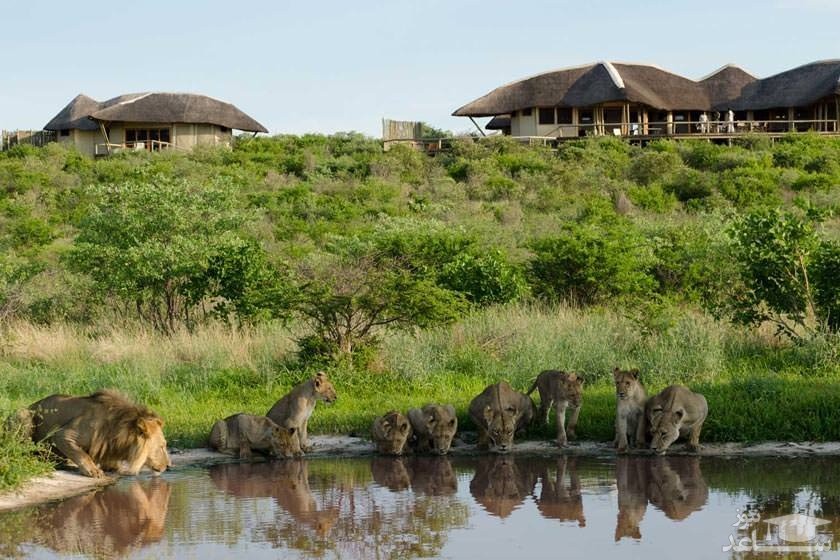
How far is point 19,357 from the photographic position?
17594 millimetres

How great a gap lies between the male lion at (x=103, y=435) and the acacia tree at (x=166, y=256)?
7.16 metres

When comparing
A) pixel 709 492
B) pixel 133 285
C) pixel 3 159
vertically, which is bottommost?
pixel 709 492

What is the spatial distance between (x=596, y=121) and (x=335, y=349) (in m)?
46.9

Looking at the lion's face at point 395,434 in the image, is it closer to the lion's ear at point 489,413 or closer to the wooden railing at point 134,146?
the lion's ear at point 489,413

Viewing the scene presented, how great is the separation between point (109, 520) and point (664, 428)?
17.8 ft

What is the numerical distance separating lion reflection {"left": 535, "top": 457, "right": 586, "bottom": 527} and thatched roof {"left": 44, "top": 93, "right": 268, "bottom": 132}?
54.3 meters

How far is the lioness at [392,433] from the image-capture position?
40.4ft

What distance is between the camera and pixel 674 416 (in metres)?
12.0

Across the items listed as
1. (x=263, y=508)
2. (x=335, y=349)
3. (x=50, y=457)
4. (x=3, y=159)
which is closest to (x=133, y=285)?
(x=335, y=349)

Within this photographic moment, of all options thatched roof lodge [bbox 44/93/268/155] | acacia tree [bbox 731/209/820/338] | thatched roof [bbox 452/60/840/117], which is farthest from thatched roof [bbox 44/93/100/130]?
acacia tree [bbox 731/209/820/338]

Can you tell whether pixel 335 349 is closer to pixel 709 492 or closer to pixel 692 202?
pixel 709 492

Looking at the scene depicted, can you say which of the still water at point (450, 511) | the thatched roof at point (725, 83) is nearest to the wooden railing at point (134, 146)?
the thatched roof at point (725, 83)

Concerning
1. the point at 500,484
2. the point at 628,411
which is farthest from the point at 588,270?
the point at 500,484

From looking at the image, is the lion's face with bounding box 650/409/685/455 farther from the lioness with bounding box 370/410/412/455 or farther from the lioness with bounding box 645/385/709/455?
the lioness with bounding box 370/410/412/455
